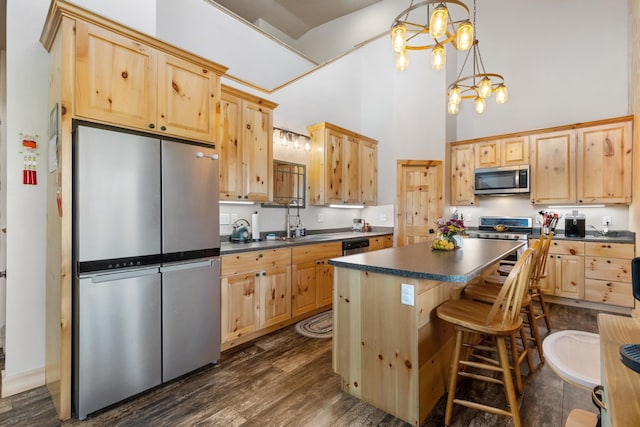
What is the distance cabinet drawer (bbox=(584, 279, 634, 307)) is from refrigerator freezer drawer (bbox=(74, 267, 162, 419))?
→ 4840 mm

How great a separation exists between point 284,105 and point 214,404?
3472mm

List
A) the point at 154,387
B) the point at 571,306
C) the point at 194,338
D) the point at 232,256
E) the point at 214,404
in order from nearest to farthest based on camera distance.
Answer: the point at 214,404 → the point at 154,387 → the point at 194,338 → the point at 232,256 → the point at 571,306

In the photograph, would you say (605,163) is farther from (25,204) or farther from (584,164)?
(25,204)

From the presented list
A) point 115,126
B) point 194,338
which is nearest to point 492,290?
point 194,338

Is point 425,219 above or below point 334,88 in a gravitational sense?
below

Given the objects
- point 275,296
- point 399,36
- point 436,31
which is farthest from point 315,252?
point 436,31

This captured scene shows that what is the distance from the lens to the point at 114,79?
197 cm

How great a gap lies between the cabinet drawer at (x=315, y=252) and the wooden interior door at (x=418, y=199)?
5.58 feet

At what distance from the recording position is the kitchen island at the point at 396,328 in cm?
173

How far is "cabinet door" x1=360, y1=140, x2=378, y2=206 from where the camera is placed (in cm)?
497

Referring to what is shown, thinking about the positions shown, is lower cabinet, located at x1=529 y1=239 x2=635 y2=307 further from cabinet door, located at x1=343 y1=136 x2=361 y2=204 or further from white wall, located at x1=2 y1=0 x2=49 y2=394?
white wall, located at x1=2 y1=0 x2=49 y2=394

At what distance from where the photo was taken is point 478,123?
5234 millimetres

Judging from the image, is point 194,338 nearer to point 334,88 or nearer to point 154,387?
point 154,387

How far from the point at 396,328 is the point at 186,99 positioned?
7.25ft
